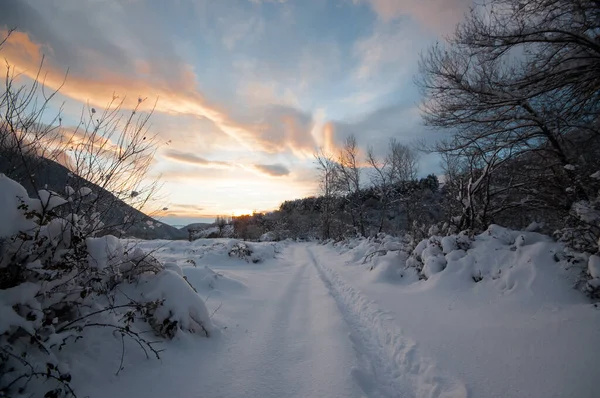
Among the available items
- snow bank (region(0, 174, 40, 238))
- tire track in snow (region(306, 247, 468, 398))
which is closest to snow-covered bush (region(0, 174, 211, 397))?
snow bank (region(0, 174, 40, 238))

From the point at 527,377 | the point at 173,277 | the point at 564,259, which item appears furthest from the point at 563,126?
the point at 173,277

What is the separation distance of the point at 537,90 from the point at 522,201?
279 cm

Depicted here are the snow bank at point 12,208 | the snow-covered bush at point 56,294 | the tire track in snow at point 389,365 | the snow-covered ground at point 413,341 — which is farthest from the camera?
the tire track in snow at point 389,365

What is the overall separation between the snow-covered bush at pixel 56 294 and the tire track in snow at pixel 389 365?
220 centimetres

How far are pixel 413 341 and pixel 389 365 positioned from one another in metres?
0.63

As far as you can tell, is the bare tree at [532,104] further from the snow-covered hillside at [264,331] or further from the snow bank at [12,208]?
the snow bank at [12,208]

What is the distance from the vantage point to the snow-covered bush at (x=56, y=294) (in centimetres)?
191

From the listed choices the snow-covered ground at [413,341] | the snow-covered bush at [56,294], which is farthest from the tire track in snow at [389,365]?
the snow-covered bush at [56,294]

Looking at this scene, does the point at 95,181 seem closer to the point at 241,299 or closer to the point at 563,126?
the point at 241,299

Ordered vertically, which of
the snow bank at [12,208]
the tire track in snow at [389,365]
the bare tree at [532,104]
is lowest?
the tire track in snow at [389,365]

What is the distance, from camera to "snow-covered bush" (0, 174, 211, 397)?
191 cm

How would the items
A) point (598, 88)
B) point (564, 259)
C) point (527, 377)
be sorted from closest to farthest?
point (527, 377)
point (564, 259)
point (598, 88)

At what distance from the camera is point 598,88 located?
5.38m

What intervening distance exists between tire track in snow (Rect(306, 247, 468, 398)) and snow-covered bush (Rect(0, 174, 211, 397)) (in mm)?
2196
